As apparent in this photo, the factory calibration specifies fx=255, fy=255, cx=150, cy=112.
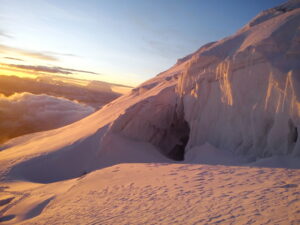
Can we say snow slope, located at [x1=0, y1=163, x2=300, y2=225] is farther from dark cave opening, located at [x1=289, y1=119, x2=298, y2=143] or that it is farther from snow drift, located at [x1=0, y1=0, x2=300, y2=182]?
snow drift, located at [x1=0, y1=0, x2=300, y2=182]

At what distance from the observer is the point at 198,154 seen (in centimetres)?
945

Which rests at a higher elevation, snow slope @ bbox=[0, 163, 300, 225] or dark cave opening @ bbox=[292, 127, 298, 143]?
dark cave opening @ bbox=[292, 127, 298, 143]

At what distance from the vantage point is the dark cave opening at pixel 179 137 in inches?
526

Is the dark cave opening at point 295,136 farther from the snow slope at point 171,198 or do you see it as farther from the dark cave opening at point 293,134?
the snow slope at point 171,198

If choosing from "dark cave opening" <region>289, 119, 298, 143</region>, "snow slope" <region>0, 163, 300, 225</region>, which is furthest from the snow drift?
"snow slope" <region>0, 163, 300, 225</region>

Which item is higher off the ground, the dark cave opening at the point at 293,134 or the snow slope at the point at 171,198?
the dark cave opening at the point at 293,134

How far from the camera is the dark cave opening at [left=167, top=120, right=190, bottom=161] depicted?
13.4 metres

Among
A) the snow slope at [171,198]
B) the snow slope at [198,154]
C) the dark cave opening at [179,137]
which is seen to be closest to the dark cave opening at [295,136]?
the snow slope at [198,154]

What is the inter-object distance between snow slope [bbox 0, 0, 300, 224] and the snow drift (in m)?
0.04

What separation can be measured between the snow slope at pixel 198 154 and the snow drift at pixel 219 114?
38mm

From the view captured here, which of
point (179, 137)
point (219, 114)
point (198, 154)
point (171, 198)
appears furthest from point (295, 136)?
point (179, 137)

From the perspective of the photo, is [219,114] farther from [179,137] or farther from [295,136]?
[179,137]

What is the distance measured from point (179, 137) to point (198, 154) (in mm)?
4600

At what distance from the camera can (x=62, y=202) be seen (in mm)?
6566
